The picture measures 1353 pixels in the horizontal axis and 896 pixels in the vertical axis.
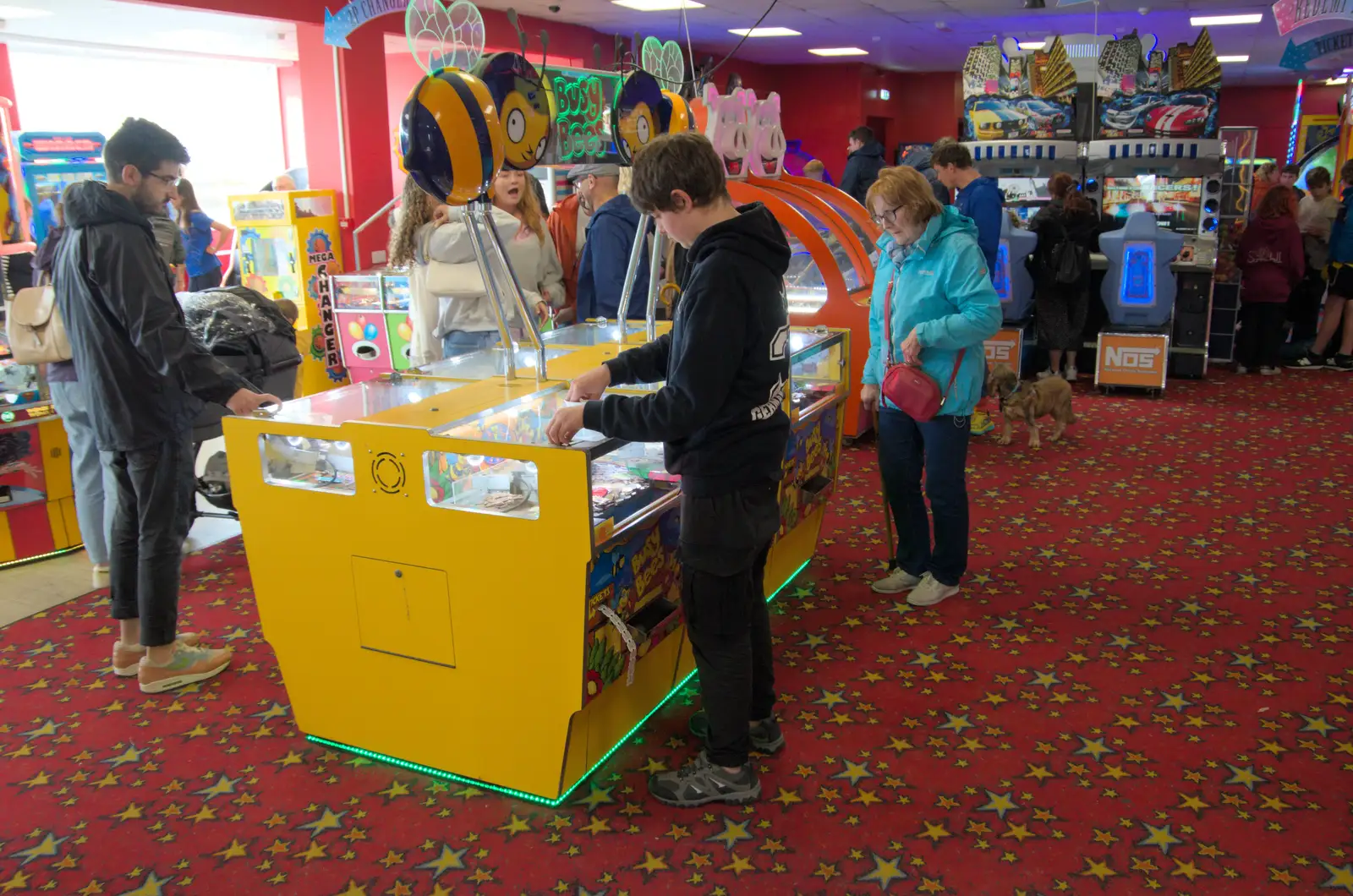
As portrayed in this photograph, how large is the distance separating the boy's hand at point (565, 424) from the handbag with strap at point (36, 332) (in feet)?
8.00

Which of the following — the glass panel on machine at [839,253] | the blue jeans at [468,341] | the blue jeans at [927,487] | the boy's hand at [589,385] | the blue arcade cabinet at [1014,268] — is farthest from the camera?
the blue arcade cabinet at [1014,268]

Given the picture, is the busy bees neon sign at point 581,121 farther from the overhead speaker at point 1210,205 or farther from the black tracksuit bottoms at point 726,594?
the black tracksuit bottoms at point 726,594

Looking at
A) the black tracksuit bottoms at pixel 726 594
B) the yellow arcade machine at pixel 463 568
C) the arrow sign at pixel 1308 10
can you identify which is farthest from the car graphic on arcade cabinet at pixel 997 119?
the black tracksuit bottoms at pixel 726 594

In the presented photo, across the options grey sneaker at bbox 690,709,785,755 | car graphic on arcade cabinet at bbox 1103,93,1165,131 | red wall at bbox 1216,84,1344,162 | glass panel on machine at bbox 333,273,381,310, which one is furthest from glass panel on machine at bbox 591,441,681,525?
red wall at bbox 1216,84,1344,162

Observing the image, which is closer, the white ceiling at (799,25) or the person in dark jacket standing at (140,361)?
the person in dark jacket standing at (140,361)

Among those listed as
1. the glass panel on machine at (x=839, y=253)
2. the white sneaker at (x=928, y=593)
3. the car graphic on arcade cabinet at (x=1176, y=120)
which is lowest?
the white sneaker at (x=928, y=593)

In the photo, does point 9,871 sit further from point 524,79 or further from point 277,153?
point 277,153

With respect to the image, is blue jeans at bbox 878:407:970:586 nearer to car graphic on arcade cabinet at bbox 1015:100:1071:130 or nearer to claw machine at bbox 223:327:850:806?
claw machine at bbox 223:327:850:806

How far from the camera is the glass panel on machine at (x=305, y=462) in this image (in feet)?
8.19

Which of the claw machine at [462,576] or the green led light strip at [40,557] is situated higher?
the claw machine at [462,576]

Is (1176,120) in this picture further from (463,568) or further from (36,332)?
(36,332)

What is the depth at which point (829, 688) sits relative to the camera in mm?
3033

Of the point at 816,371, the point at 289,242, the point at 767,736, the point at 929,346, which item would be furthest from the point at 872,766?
the point at 289,242

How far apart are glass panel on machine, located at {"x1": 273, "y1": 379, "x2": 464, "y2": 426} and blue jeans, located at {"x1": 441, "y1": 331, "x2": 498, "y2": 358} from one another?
34.7 inches
